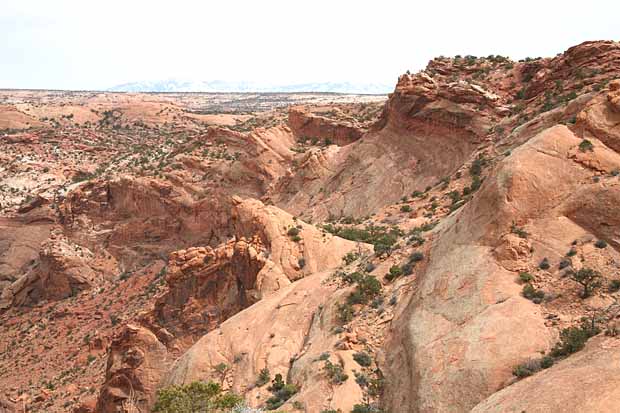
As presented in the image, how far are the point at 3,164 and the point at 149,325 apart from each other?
51996 mm

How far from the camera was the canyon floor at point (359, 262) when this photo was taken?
38.5ft

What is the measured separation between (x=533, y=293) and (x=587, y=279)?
1.21m

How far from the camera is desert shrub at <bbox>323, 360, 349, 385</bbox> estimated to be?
45.2ft

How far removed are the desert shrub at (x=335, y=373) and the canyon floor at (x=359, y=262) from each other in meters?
0.06

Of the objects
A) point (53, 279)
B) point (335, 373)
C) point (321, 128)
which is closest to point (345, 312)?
point (335, 373)

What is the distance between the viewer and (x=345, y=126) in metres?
49.4

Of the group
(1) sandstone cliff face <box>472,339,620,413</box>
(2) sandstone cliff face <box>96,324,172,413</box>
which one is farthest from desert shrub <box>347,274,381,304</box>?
(2) sandstone cliff face <box>96,324,172,413</box>

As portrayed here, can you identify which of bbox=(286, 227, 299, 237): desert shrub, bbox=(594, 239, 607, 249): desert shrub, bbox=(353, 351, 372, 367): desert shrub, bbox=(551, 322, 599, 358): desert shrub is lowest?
bbox=(353, 351, 372, 367): desert shrub

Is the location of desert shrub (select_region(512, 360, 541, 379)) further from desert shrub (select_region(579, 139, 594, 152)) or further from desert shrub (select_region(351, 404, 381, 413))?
desert shrub (select_region(579, 139, 594, 152))

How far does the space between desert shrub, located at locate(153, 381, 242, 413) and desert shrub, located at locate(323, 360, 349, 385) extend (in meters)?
2.79

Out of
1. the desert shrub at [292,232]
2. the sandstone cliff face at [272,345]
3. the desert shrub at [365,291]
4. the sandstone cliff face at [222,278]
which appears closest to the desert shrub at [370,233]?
the sandstone cliff face at [222,278]

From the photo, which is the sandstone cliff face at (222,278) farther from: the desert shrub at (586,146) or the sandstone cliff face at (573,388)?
the sandstone cliff face at (573,388)

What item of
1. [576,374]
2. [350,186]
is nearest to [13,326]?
[350,186]

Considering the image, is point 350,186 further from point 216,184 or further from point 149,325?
point 149,325
